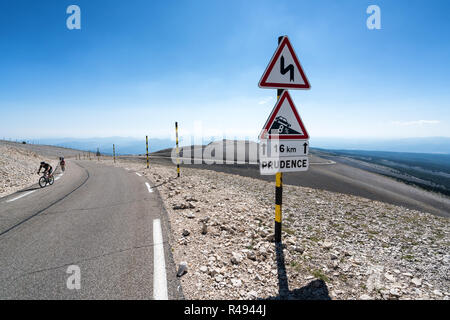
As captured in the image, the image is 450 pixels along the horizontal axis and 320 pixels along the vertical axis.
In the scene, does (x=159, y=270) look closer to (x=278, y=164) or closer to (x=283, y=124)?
(x=278, y=164)

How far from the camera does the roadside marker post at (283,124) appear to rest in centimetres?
344

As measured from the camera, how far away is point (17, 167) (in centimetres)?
1384

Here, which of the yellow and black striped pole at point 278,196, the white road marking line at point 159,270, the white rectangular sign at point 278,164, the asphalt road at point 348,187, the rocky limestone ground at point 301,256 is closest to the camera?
the white road marking line at point 159,270

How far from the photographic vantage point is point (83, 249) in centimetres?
372

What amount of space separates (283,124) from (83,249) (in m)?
4.61

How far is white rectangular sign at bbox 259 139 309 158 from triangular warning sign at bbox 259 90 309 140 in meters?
0.08

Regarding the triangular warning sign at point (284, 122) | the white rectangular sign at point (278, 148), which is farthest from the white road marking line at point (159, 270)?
the triangular warning sign at point (284, 122)

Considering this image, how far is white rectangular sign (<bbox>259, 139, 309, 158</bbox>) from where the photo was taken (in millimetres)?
3439

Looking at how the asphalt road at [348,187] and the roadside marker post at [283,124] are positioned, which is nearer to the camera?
Result: the roadside marker post at [283,124]

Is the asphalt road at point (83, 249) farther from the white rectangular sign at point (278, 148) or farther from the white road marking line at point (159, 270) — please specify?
the white rectangular sign at point (278, 148)

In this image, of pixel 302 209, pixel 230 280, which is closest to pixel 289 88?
pixel 230 280

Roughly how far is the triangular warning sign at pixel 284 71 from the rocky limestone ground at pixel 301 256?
325 centimetres
